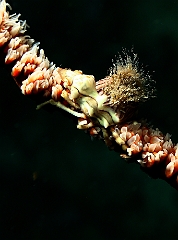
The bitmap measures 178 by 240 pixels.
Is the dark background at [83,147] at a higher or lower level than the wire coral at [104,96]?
lower

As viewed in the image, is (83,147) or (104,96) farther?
(83,147)

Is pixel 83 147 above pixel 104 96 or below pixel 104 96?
below

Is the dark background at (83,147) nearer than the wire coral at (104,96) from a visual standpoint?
No

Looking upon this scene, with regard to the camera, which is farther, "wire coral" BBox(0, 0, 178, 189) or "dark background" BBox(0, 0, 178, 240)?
"dark background" BBox(0, 0, 178, 240)
